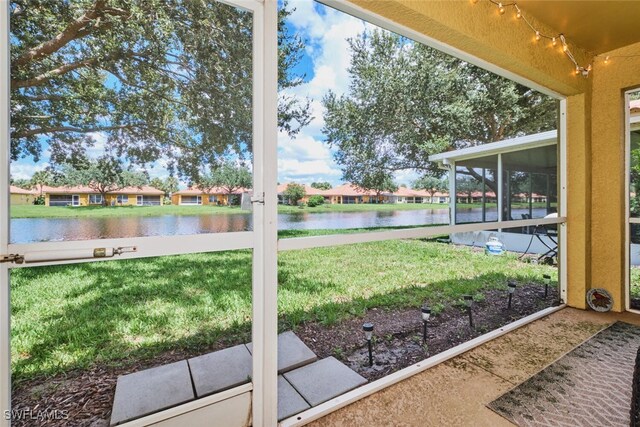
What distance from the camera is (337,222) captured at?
2.02m

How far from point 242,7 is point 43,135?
3.19ft

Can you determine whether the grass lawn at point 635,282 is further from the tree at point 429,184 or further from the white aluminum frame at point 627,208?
the tree at point 429,184

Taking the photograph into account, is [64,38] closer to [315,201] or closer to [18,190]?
[18,190]

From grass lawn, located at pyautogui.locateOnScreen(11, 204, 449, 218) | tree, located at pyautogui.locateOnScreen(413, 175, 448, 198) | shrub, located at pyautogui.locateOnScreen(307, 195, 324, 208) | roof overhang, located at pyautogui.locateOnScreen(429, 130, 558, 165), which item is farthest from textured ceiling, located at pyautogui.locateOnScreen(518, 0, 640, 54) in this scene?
grass lawn, located at pyautogui.locateOnScreen(11, 204, 449, 218)

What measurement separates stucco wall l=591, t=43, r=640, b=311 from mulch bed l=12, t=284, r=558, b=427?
562 mm

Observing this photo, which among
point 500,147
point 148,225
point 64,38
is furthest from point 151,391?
point 500,147

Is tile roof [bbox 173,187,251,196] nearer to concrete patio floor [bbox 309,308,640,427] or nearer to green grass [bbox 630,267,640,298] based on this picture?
concrete patio floor [bbox 309,308,640,427]

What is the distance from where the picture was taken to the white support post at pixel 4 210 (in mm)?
963

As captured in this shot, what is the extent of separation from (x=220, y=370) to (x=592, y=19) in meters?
3.71

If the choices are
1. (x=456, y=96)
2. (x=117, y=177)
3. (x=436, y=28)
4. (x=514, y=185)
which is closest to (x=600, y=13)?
(x=456, y=96)

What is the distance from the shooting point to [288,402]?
63.6 inches

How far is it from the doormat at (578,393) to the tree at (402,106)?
1.61m

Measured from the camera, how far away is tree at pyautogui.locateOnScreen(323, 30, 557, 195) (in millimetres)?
2107

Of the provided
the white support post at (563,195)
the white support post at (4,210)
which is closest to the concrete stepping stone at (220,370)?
the white support post at (4,210)
